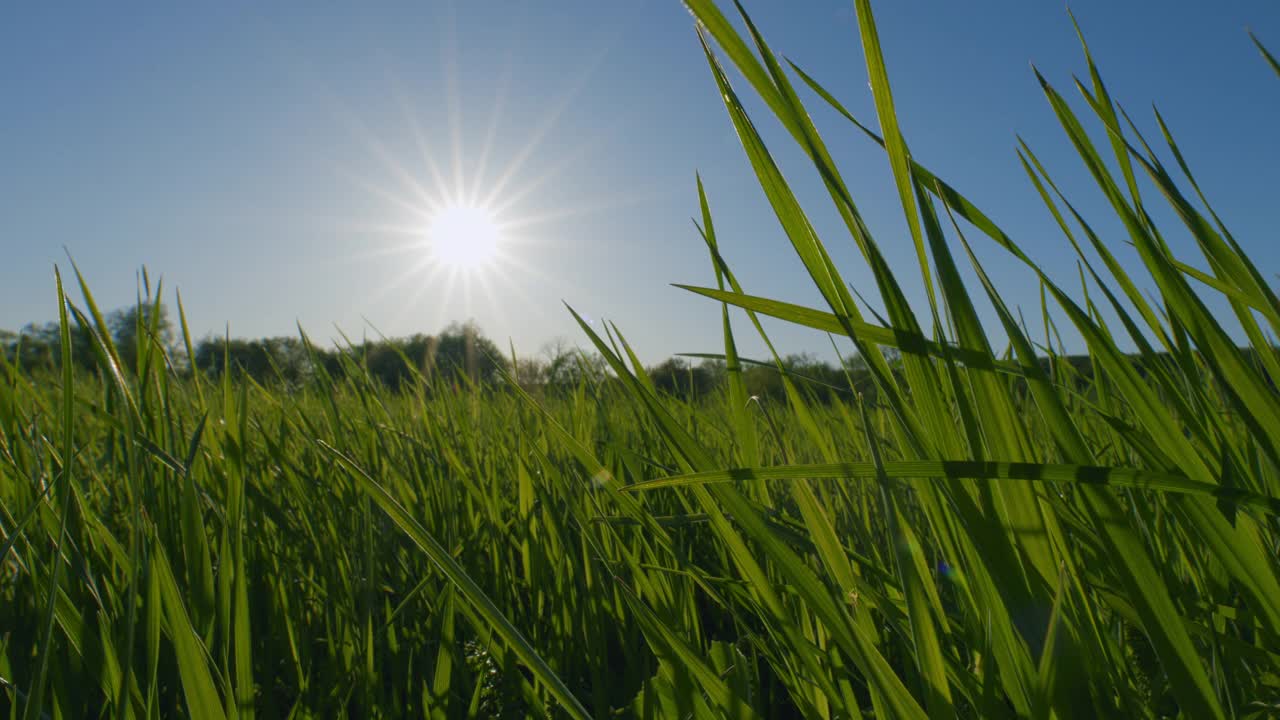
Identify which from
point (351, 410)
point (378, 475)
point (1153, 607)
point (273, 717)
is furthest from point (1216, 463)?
point (351, 410)

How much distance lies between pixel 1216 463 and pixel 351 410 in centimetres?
150

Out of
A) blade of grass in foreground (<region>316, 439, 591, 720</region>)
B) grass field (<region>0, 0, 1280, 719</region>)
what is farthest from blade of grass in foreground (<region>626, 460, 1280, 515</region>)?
blade of grass in foreground (<region>316, 439, 591, 720</region>)

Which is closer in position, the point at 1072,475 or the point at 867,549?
the point at 1072,475

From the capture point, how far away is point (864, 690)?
0.66 meters

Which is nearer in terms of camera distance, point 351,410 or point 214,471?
point 214,471

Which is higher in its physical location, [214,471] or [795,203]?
[795,203]

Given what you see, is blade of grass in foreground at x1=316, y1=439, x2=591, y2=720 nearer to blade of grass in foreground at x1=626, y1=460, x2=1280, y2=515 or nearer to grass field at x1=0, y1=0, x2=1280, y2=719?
grass field at x1=0, y1=0, x2=1280, y2=719

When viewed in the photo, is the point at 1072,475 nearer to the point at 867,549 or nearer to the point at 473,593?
the point at 473,593

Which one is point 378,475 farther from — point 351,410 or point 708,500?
point 708,500

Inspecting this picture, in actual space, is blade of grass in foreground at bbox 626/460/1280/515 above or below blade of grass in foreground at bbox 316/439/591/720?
above

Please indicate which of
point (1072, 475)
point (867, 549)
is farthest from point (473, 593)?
point (867, 549)

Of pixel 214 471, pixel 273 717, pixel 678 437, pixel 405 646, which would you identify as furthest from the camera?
pixel 214 471

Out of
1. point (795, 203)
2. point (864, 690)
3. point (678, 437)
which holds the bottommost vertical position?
point (864, 690)

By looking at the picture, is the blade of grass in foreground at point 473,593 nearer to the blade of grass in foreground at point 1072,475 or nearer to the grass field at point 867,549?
the grass field at point 867,549
